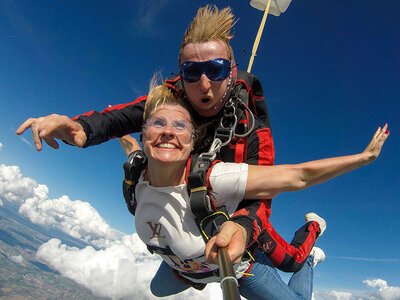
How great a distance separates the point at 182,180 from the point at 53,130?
89cm

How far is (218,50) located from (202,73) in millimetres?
245

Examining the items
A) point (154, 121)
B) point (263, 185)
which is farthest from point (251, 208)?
point (154, 121)

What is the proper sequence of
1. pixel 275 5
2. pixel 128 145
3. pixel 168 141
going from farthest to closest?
pixel 275 5, pixel 128 145, pixel 168 141

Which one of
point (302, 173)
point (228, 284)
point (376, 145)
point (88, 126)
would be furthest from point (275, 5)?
point (228, 284)

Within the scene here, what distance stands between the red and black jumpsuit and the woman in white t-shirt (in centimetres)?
13

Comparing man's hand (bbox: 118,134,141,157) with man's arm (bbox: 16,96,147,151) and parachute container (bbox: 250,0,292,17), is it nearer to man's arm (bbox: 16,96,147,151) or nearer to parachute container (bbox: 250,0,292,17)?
man's arm (bbox: 16,96,147,151)

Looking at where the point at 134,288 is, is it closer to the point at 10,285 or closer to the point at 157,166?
the point at 10,285

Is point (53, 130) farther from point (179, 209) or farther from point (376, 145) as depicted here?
point (376, 145)

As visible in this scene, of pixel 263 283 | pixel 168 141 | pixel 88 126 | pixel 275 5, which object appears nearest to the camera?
pixel 88 126

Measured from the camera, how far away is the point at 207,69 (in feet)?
5.96

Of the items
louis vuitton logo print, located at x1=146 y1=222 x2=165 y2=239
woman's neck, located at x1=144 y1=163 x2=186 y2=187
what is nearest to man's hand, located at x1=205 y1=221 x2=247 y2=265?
woman's neck, located at x1=144 y1=163 x2=186 y2=187

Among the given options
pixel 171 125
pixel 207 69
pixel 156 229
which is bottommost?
pixel 156 229

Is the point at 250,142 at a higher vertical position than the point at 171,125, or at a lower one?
higher

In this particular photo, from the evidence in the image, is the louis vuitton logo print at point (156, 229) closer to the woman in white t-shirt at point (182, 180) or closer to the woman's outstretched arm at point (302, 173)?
the woman in white t-shirt at point (182, 180)
